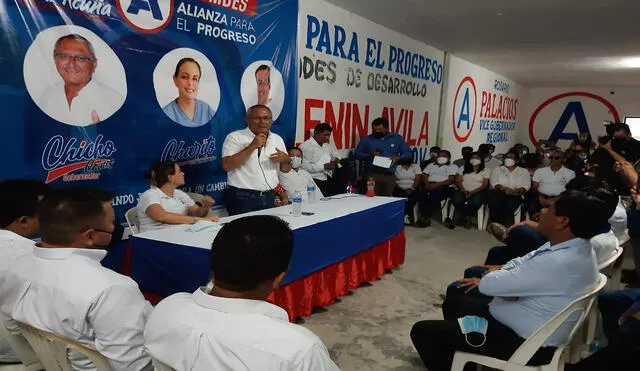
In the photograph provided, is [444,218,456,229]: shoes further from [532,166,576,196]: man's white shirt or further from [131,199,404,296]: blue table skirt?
[131,199,404,296]: blue table skirt

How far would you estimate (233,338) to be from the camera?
0.94 meters

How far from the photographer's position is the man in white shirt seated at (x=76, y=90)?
279 cm

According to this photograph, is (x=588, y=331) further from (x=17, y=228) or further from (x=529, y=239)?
(x=17, y=228)

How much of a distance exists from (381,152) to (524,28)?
8.58ft

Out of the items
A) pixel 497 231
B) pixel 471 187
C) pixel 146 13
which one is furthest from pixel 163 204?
pixel 471 187

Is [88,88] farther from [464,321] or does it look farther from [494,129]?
[494,129]

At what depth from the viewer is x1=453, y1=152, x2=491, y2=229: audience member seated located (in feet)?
20.4

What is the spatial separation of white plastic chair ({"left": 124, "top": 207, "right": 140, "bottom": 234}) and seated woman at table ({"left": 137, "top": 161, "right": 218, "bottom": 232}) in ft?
0.64

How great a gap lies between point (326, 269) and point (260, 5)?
8.29ft

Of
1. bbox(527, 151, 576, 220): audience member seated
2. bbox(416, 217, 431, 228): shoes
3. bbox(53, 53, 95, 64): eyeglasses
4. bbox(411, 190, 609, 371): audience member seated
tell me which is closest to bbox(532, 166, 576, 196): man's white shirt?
bbox(527, 151, 576, 220): audience member seated

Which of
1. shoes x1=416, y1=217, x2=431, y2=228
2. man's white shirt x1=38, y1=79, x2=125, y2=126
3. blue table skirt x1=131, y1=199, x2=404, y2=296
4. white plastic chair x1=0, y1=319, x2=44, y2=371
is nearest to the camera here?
white plastic chair x1=0, y1=319, x2=44, y2=371

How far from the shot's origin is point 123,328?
1322mm

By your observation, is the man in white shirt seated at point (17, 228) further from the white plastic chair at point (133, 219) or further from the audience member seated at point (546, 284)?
the audience member seated at point (546, 284)

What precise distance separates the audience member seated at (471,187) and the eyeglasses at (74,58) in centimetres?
481
